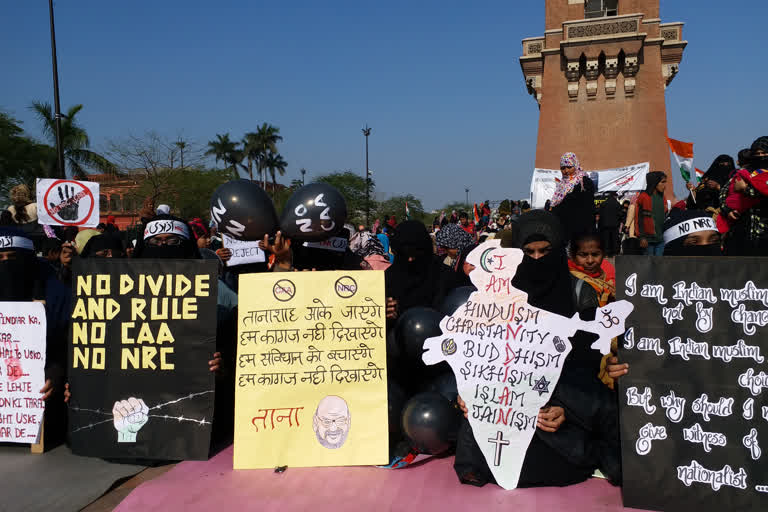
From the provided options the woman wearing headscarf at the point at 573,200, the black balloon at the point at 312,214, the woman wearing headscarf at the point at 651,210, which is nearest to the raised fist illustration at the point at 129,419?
the black balloon at the point at 312,214

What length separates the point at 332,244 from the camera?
5215mm

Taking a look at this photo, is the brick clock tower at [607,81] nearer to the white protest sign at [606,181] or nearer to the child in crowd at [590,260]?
the white protest sign at [606,181]

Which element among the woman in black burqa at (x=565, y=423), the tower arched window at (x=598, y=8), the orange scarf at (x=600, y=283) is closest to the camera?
the woman in black burqa at (x=565, y=423)

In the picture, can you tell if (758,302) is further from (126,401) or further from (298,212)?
(126,401)

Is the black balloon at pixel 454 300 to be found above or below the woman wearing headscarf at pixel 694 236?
below

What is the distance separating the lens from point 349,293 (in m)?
3.55

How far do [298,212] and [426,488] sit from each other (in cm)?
238

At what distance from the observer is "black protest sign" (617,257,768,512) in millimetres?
2781

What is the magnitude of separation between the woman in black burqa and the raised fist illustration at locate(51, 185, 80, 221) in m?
5.85

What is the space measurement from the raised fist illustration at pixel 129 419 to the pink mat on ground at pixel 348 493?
400 millimetres

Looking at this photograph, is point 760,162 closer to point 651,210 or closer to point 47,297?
point 651,210

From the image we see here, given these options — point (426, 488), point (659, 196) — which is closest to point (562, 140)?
point (659, 196)

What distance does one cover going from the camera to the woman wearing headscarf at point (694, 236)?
3.83 metres

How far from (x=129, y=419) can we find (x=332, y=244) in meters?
2.36
